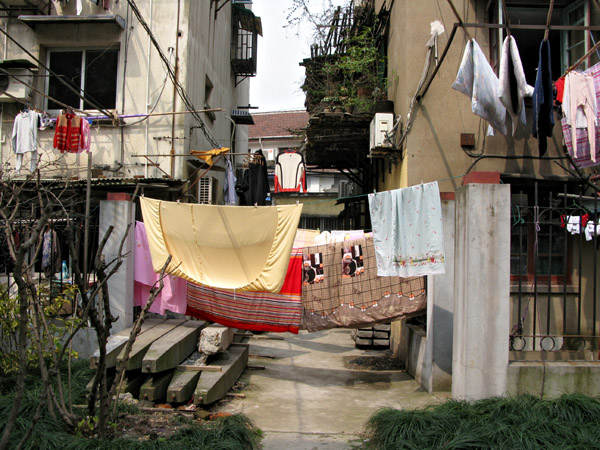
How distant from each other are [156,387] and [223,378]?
0.99m

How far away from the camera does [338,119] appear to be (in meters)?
10.7

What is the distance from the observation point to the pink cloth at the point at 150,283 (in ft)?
27.3

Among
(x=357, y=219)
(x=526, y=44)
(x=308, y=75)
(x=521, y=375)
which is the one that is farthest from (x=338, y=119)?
(x=521, y=375)

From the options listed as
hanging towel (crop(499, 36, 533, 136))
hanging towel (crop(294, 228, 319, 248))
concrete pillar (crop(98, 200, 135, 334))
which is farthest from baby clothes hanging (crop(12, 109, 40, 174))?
hanging towel (crop(499, 36, 533, 136))

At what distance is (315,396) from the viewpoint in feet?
25.2

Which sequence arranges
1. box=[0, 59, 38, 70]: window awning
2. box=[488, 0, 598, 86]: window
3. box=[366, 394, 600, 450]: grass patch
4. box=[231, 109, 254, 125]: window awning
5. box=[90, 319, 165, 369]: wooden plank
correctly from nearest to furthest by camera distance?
1. box=[366, 394, 600, 450]: grass patch
2. box=[90, 319, 165, 369]: wooden plank
3. box=[488, 0, 598, 86]: window
4. box=[0, 59, 38, 70]: window awning
5. box=[231, 109, 254, 125]: window awning

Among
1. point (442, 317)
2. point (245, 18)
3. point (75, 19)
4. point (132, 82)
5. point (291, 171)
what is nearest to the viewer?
point (442, 317)

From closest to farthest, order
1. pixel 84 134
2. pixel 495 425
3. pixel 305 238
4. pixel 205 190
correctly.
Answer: pixel 495 425 < pixel 305 238 < pixel 84 134 < pixel 205 190

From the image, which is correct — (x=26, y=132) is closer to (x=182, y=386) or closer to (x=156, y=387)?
(x=156, y=387)

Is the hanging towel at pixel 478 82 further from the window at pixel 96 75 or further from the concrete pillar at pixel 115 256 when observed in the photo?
the window at pixel 96 75

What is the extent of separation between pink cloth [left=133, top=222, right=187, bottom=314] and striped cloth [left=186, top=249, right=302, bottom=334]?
0.25 meters

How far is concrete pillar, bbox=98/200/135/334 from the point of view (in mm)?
8070

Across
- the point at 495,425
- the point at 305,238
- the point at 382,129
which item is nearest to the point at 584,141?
the point at 382,129

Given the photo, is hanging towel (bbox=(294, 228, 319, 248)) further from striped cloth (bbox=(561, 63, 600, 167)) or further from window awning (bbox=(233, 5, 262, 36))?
window awning (bbox=(233, 5, 262, 36))
